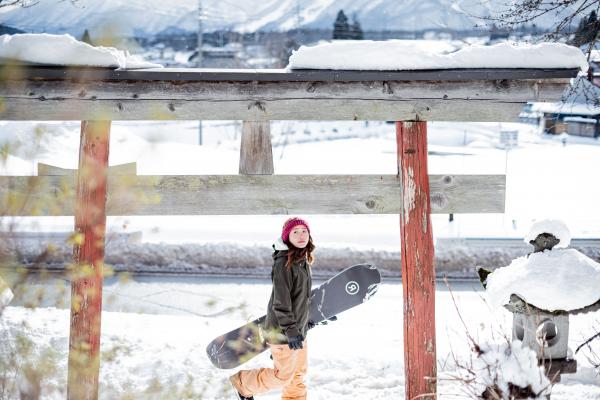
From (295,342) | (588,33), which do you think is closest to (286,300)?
(295,342)

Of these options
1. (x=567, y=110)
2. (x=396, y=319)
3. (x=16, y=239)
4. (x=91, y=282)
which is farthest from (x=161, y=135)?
(x=567, y=110)

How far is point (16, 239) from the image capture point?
2.17 metres

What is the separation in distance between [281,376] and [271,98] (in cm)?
177

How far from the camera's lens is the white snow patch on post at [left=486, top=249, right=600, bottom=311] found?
13.2 ft

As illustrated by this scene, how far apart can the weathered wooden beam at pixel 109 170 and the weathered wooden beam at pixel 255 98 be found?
31 cm

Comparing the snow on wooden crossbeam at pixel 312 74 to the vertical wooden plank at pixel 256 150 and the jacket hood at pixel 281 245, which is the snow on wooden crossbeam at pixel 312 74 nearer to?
the vertical wooden plank at pixel 256 150

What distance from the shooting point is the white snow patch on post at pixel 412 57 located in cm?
405

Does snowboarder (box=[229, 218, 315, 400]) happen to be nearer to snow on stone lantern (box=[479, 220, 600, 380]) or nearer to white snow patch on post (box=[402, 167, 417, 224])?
white snow patch on post (box=[402, 167, 417, 224])

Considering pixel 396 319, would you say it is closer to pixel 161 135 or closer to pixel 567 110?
pixel 161 135

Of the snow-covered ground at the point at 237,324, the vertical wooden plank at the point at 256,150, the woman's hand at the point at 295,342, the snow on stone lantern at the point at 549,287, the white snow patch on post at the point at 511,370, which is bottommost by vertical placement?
the snow-covered ground at the point at 237,324

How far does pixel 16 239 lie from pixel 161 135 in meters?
0.67

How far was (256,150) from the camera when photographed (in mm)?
4426

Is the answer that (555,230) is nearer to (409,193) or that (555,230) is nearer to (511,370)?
(409,193)

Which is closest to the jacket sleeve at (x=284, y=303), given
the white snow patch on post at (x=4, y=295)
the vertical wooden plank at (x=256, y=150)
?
the vertical wooden plank at (x=256, y=150)
